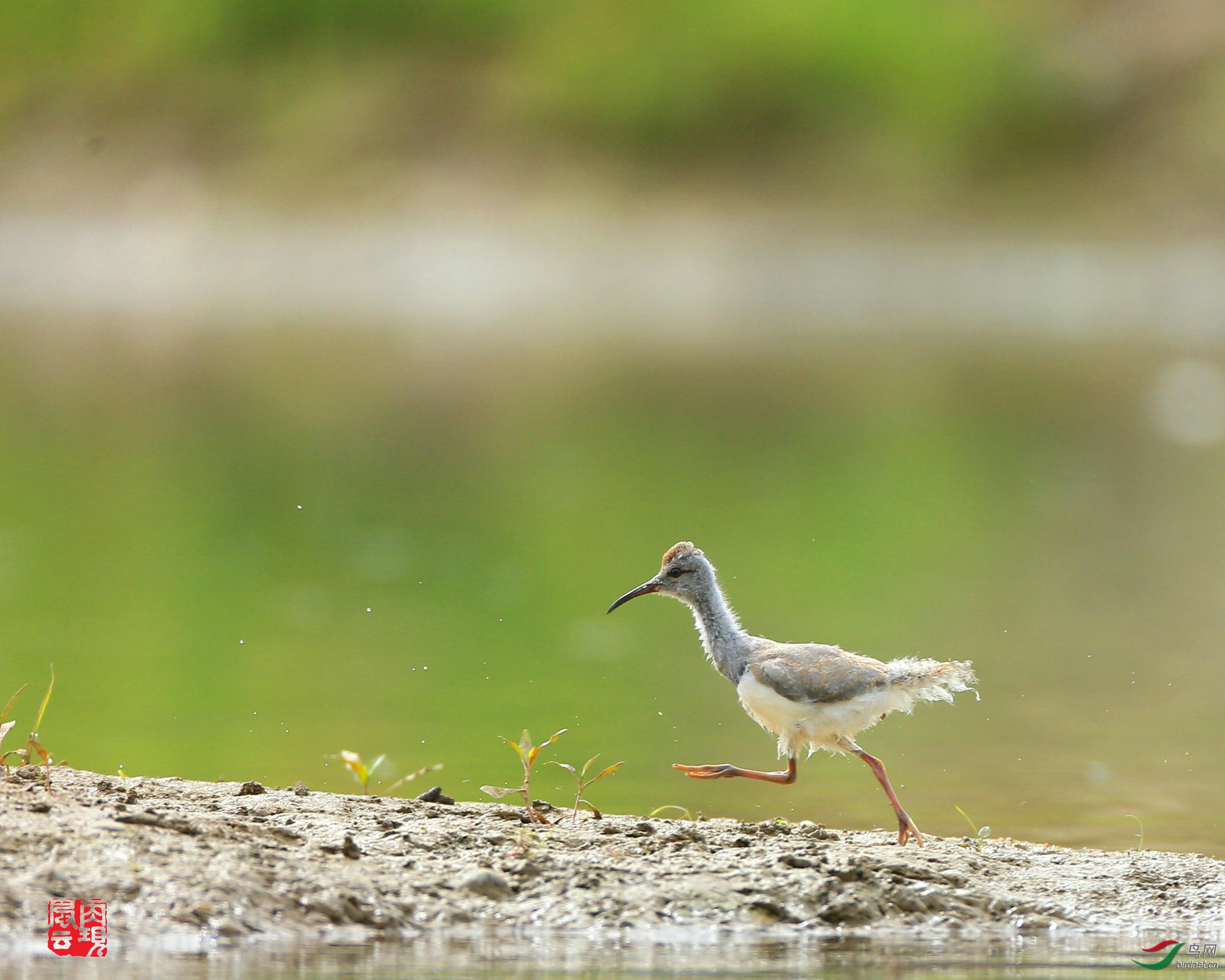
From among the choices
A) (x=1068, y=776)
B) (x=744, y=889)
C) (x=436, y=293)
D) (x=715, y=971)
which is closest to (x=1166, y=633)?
(x=1068, y=776)

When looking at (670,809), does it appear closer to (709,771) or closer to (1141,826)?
(709,771)

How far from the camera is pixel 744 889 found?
7.96m

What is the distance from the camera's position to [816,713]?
9.23m

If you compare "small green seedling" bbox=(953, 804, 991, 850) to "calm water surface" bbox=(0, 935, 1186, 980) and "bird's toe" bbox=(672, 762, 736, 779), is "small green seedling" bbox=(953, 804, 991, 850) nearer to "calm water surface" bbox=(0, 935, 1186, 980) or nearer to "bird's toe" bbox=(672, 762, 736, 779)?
"bird's toe" bbox=(672, 762, 736, 779)

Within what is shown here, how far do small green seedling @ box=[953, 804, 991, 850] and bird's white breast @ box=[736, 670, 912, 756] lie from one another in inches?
30.7

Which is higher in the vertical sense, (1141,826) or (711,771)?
(711,771)

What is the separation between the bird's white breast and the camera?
9219 mm

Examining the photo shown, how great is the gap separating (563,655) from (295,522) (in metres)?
7.76

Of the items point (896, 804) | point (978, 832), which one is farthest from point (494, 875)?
point (978, 832)

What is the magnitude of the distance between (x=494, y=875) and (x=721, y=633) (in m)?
2.49

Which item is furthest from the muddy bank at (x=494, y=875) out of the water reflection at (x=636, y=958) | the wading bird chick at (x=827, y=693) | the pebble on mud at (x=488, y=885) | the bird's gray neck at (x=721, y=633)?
the bird's gray neck at (x=721, y=633)

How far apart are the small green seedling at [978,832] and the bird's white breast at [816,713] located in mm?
779

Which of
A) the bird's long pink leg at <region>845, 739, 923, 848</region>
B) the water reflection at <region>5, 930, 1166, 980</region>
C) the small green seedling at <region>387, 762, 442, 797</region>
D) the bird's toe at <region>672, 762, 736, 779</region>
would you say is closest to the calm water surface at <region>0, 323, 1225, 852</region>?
the small green seedling at <region>387, 762, 442, 797</region>

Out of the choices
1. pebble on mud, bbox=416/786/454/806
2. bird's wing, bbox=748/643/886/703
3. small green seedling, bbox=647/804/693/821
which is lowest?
small green seedling, bbox=647/804/693/821
